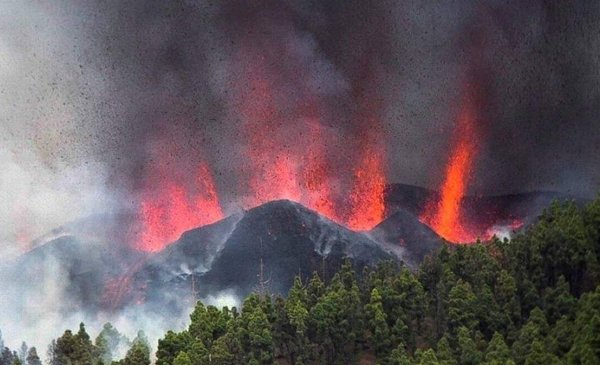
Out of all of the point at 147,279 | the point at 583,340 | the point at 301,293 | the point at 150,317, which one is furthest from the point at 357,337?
the point at 147,279

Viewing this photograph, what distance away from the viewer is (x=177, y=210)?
87.4m

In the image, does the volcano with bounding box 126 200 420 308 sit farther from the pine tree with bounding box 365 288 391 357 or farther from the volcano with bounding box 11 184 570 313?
the pine tree with bounding box 365 288 391 357

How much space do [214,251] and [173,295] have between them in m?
4.93

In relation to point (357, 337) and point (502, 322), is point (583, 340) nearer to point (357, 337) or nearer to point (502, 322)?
point (502, 322)

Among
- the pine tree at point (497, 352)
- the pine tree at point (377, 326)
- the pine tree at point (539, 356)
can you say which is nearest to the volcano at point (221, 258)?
the pine tree at point (377, 326)

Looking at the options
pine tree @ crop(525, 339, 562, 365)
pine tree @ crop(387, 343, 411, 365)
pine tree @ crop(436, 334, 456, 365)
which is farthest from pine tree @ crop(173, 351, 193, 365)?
pine tree @ crop(525, 339, 562, 365)

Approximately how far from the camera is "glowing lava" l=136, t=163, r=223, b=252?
84.8m

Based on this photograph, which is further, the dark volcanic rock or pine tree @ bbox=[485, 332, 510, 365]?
the dark volcanic rock

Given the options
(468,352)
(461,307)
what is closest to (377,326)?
(461,307)

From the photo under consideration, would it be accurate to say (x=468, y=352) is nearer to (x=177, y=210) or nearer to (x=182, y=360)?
(x=182, y=360)

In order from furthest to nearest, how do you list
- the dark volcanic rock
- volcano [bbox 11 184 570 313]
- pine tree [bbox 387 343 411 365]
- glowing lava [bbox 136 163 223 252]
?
1. glowing lava [bbox 136 163 223 252]
2. the dark volcanic rock
3. volcano [bbox 11 184 570 313]
4. pine tree [bbox 387 343 411 365]

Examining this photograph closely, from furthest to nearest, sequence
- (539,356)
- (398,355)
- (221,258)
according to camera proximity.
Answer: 1. (221,258)
2. (398,355)
3. (539,356)

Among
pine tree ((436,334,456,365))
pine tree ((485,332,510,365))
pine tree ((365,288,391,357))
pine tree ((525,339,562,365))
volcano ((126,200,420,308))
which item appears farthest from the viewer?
volcano ((126,200,420,308))

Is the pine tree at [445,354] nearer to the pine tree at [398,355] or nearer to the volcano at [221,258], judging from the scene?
the pine tree at [398,355]
